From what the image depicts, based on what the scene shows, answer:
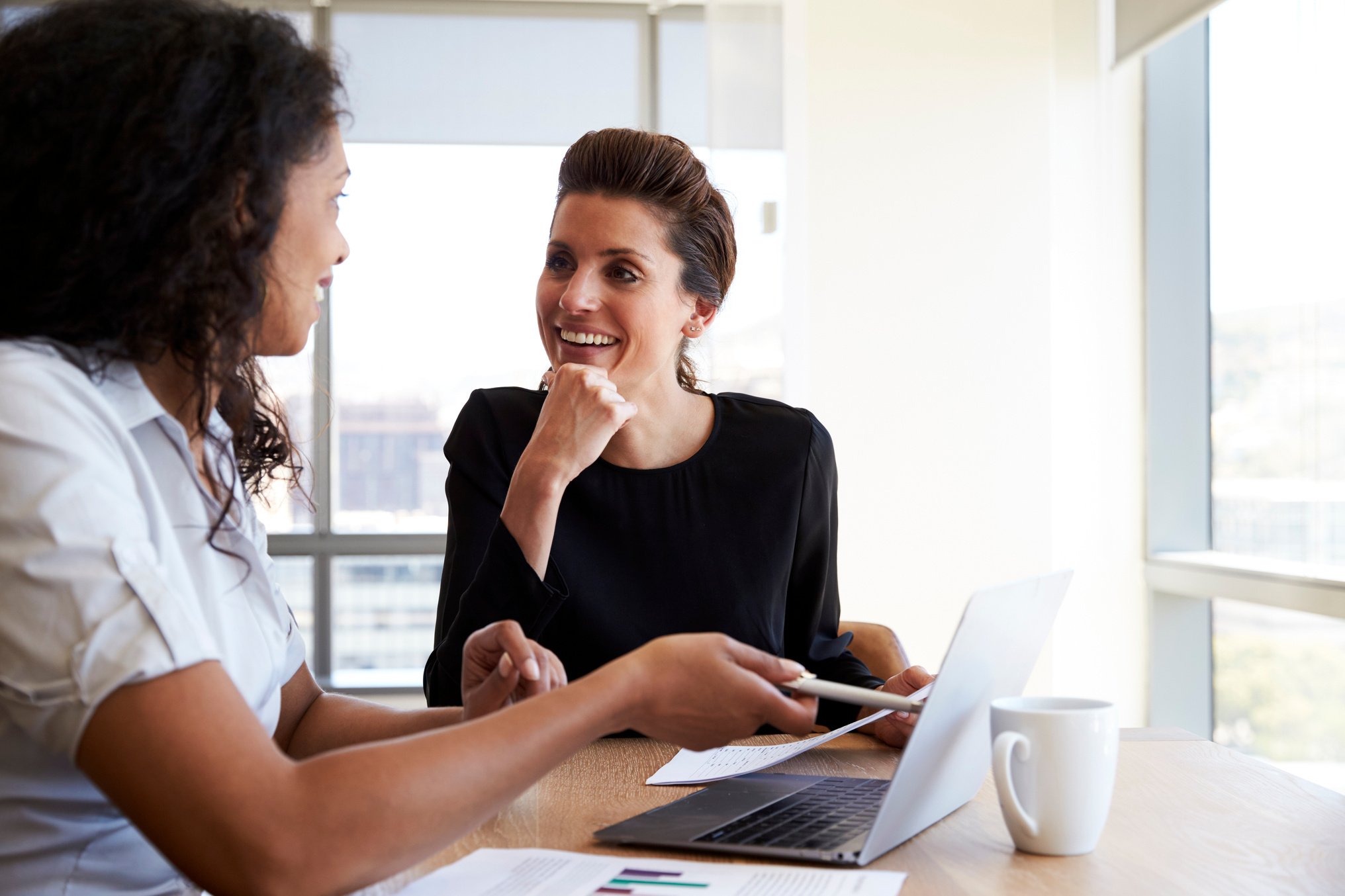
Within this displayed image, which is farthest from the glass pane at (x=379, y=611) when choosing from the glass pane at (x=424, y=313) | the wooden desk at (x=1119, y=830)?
the wooden desk at (x=1119, y=830)

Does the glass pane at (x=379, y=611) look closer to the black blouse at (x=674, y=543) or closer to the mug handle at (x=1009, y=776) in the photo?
the black blouse at (x=674, y=543)

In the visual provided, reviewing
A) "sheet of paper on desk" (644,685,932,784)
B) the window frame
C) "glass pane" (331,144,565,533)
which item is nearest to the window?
"glass pane" (331,144,565,533)

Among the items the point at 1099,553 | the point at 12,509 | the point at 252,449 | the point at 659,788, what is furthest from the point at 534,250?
the point at 12,509

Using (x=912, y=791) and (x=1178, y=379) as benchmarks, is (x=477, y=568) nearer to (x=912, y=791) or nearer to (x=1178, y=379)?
(x=912, y=791)

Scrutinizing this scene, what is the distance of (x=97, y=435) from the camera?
75 cm

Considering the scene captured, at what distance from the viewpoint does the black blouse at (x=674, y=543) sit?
157 centimetres

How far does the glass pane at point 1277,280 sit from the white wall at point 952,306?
0.28 meters

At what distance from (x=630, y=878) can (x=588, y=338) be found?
1042 mm

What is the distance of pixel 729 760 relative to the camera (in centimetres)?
117

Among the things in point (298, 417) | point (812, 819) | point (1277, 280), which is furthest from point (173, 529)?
point (298, 417)

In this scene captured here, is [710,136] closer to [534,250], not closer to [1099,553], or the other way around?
[534,250]

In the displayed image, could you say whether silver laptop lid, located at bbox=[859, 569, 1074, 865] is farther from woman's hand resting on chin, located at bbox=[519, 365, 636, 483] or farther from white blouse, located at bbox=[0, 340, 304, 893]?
woman's hand resting on chin, located at bbox=[519, 365, 636, 483]

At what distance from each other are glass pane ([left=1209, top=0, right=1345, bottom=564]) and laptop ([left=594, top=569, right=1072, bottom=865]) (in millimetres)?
2379

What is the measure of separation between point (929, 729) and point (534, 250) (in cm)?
347
